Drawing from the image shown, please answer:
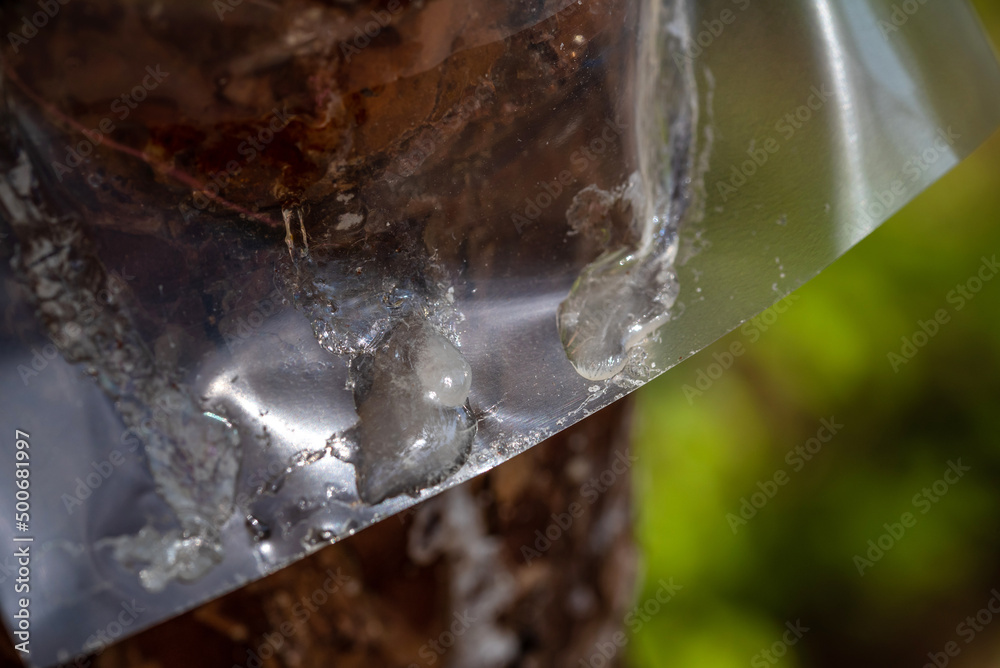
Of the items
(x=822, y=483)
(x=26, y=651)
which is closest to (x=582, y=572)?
(x=26, y=651)

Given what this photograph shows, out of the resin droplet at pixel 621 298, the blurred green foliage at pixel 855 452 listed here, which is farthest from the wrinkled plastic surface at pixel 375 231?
the blurred green foliage at pixel 855 452

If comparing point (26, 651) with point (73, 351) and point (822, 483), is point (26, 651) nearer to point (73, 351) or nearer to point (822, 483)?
point (73, 351)

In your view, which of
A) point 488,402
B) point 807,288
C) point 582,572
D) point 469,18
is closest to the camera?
point 469,18

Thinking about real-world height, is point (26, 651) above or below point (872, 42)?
below

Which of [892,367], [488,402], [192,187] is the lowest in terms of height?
[892,367]

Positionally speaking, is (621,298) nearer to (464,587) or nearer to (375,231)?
(375,231)

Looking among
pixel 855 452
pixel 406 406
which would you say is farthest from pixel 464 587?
pixel 855 452

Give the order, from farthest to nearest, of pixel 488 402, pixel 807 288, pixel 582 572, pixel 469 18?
pixel 807 288 → pixel 582 572 → pixel 488 402 → pixel 469 18
